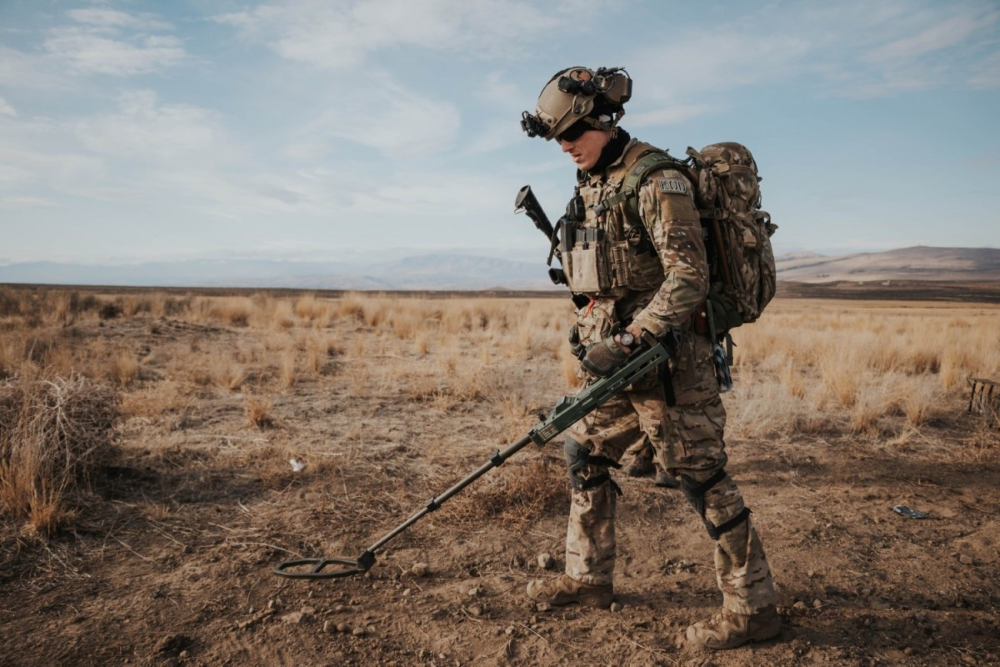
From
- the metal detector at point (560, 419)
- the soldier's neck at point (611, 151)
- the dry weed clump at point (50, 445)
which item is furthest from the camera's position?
the dry weed clump at point (50, 445)

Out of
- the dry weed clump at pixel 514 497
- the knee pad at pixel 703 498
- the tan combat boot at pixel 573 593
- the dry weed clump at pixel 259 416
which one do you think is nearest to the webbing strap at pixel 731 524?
the knee pad at pixel 703 498

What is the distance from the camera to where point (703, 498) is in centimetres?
254

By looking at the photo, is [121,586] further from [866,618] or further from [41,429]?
[866,618]

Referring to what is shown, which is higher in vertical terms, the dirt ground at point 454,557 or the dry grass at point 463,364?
the dry grass at point 463,364

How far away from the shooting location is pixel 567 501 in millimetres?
4148

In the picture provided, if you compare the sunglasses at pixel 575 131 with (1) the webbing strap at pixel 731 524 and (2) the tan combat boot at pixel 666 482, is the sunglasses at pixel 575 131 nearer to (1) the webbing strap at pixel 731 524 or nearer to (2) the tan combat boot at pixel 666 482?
(1) the webbing strap at pixel 731 524

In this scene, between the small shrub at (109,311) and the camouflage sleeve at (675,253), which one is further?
the small shrub at (109,311)

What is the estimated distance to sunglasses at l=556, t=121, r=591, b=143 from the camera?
2.67m

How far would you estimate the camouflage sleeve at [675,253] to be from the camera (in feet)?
7.62

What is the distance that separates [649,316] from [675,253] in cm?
28

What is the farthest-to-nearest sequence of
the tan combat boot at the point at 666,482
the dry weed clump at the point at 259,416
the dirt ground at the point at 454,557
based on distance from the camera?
the dry weed clump at the point at 259,416
the tan combat boot at the point at 666,482
the dirt ground at the point at 454,557

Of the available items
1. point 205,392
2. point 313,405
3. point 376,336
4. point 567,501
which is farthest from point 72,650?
point 376,336

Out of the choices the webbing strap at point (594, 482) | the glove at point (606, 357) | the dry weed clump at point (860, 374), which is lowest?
the dry weed clump at point (860, 374)

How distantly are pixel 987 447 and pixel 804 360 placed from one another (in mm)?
4643
